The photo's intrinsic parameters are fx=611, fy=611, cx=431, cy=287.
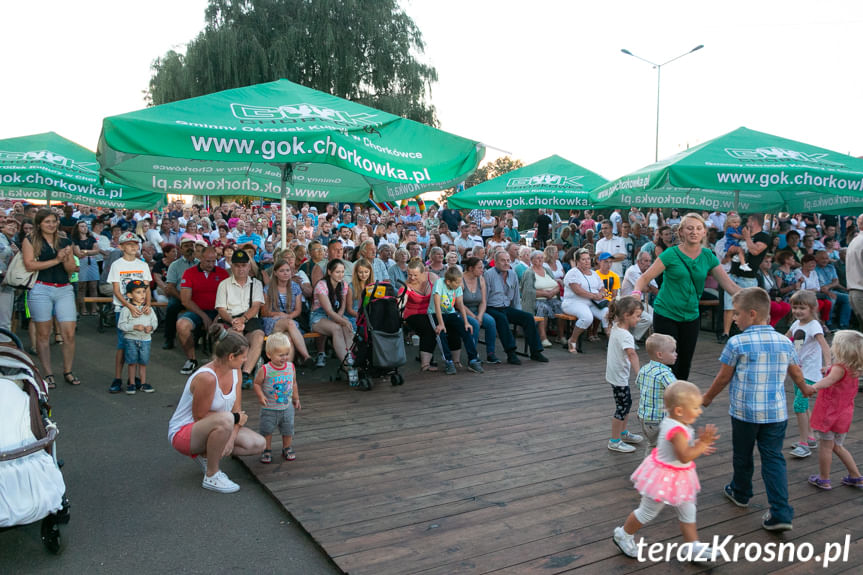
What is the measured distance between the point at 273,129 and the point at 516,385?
3747mm

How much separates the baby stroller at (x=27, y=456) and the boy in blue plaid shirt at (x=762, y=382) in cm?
360

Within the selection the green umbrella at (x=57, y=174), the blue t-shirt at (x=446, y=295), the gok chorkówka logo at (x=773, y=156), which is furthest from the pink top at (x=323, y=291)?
the gok chorkówka logo at (x=773, y=156)

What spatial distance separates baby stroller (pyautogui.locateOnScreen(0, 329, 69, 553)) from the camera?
289cm

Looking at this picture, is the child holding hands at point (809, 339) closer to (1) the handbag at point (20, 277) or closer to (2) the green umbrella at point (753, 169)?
(2) the green umbrella at point (753, 169)

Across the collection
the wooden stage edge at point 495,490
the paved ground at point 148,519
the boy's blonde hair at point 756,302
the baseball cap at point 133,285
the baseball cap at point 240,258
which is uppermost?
the baseball cap at point 240,258

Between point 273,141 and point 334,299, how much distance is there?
268cm

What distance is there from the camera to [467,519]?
3588mm

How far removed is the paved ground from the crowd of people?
0.28m

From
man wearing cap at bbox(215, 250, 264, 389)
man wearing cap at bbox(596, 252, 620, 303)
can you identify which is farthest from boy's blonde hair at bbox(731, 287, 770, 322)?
man wearing cap at bbox(596, 252, 620, 303)

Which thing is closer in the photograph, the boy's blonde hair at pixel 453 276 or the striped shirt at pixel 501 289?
the boy's blonde hair at pixel 453 276

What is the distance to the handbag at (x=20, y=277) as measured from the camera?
595cm

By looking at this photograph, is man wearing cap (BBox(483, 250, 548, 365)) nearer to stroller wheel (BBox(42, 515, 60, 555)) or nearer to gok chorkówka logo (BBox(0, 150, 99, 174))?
stroller wheel (BBox(42, 515, 60, 555))

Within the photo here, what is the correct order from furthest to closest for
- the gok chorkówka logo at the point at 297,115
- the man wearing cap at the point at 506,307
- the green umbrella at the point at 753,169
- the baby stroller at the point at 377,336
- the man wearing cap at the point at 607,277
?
the man wearing cap at the point at 607,277 < the man wearing cap at the point at 506,307 < the green umbrella at the point at 753,169 < the baby stroller at the point at 377,336 < the gok chorkówka logo at the point at 297,115

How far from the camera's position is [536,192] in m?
12.1
